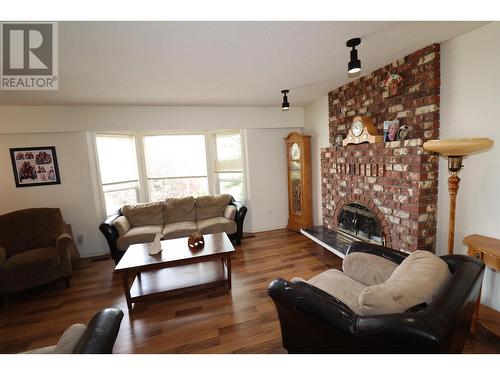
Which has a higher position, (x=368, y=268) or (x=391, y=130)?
(x=391, y=130)

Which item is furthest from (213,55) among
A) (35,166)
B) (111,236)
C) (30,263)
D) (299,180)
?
(35,166)

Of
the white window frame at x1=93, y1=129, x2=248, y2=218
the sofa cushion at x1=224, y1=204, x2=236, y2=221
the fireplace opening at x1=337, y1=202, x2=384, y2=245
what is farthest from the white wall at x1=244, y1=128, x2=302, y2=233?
the fireplace opening at x1=337, y1=202, x2=384, y2=245

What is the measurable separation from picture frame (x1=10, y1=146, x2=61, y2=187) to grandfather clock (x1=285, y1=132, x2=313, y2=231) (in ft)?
12.6

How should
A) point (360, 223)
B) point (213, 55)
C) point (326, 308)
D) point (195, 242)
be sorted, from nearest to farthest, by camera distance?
1. point (326, 308)
2. point (213, 55)
3. point (195, 242)
4. point (360, 223)

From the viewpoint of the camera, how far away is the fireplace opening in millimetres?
2715

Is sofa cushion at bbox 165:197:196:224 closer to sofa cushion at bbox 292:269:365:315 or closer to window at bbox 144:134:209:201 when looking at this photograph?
window at bbox 144:134:209:201

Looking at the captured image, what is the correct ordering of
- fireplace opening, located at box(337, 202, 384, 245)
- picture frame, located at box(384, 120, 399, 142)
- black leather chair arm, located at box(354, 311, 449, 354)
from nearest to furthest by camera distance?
black leather chair arm, located at box(354, 311, 449, 354) → picture frame, located at box(384, 120, 399, 142) → fireplace opening, located at box(337, 202, 384, 245)

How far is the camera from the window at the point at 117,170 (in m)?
3.79

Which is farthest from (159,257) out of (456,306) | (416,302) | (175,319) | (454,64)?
(454,64)

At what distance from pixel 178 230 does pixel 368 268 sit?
255 cm

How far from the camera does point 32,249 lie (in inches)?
111

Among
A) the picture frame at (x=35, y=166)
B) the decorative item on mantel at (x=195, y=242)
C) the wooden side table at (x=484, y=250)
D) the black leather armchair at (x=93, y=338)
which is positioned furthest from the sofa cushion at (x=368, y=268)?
the picture frame at (x=35, y=166)

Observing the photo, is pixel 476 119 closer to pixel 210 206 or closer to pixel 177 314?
pixel 177 314
